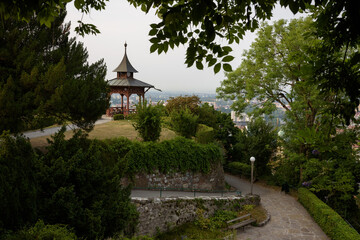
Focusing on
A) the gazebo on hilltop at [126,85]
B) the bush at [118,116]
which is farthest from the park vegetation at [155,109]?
the bush at [118,116]

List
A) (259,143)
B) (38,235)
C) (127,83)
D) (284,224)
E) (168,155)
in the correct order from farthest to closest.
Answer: (127,83) < (259,143) < (168,155) < (284,224) < (38,235)

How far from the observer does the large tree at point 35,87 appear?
349 inches

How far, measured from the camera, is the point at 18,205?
14.6ft

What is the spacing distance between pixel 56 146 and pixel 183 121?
10453 mm

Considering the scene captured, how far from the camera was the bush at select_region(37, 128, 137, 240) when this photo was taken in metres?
5.18

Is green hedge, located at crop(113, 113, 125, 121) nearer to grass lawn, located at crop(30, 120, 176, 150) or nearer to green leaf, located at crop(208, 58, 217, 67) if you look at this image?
grass lawn, located at crop(30, 120, 176, 150)

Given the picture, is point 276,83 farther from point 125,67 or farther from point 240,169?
point 125,67

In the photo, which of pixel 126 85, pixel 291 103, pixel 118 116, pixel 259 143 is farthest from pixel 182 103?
pixel 291 103

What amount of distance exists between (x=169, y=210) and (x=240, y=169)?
11.5 m

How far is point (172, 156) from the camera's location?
526 inches

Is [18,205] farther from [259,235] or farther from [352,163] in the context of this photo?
[352,163]

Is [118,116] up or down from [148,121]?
up

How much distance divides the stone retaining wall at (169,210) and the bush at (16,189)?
16.8 feet

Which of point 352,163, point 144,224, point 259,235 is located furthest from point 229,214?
point 352,163
